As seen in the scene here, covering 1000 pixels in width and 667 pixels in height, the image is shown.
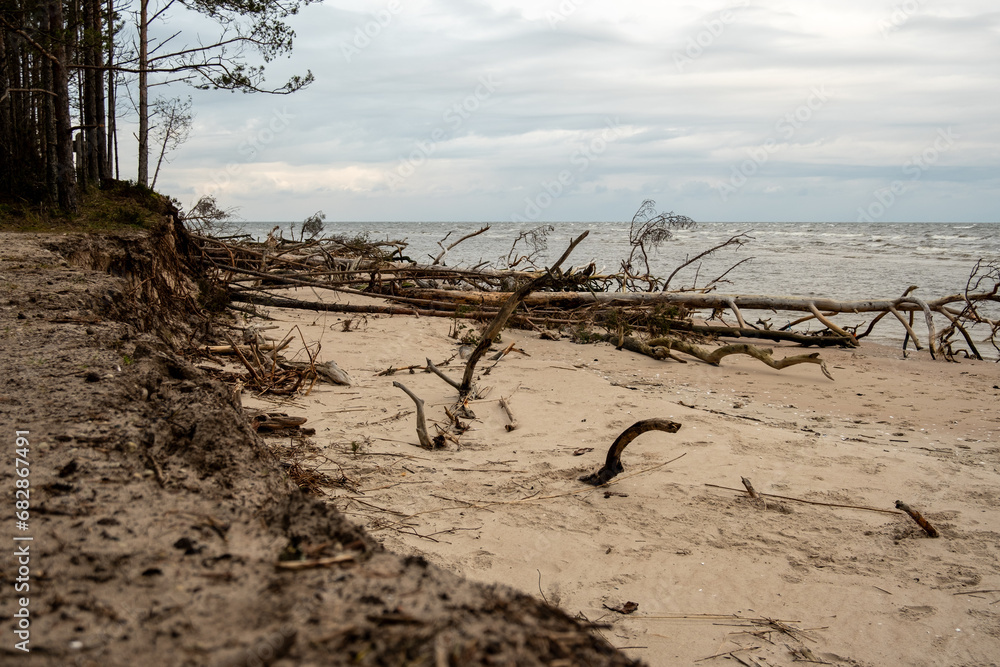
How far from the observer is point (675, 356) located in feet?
27.2

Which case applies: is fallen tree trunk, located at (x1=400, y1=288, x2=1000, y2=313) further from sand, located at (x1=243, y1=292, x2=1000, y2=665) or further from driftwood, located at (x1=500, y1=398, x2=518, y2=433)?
driftwood, located at (x1=500, y1=398, x2=518, y2=433)

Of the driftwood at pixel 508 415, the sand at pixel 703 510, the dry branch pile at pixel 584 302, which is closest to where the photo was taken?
the sand at pixel 703 510

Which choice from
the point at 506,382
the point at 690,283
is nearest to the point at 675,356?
the point at 506,382

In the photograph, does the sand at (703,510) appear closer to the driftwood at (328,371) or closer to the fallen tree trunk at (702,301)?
the driftwood at (328,371)

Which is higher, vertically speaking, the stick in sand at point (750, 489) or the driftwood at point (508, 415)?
the driftwood at point (508, 415)

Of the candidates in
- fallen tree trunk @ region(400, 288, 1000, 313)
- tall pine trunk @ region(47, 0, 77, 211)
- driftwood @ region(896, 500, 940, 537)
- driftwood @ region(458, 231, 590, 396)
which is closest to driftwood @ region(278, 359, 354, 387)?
driftwood @ region(458, 231, 590, 396)

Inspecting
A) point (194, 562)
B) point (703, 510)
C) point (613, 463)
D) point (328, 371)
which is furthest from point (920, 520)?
→ point (328, 371)

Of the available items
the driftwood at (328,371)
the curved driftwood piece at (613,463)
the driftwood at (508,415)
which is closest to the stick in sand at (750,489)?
the curved driftwood piece at (613,463)

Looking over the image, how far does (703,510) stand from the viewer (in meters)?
3.69

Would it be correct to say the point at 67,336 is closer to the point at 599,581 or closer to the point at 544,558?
the point at 544,558

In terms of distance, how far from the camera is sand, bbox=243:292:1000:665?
2727mm

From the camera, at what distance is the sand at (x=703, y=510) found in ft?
8.95

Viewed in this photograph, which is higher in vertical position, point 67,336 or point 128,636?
point 67,336

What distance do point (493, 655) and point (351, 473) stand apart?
8.72ft
